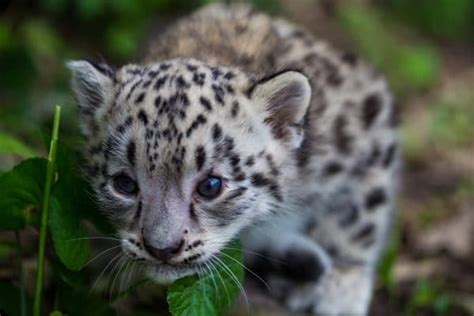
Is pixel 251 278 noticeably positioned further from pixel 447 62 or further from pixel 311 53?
pixel 447 62

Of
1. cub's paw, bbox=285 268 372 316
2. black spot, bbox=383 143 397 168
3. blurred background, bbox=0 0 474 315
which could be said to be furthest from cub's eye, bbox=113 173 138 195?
black spot, bbox=383 143 397 168

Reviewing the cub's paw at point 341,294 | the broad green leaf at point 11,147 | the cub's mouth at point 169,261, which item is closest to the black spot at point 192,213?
the cub's mouth at point 169,261

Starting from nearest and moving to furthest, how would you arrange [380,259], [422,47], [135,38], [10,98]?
[380,259] < [10,98] < [135,38] < [422,47]

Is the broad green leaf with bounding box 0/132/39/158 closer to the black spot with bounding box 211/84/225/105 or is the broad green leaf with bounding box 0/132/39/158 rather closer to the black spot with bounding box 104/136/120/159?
the black spot with bounding box 104/136/120/159

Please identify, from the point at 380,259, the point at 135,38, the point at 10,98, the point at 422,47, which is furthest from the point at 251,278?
the point at 422,47

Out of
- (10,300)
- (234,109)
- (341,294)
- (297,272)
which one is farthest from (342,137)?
(10,300)

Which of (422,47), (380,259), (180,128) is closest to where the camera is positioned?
(180,128)
